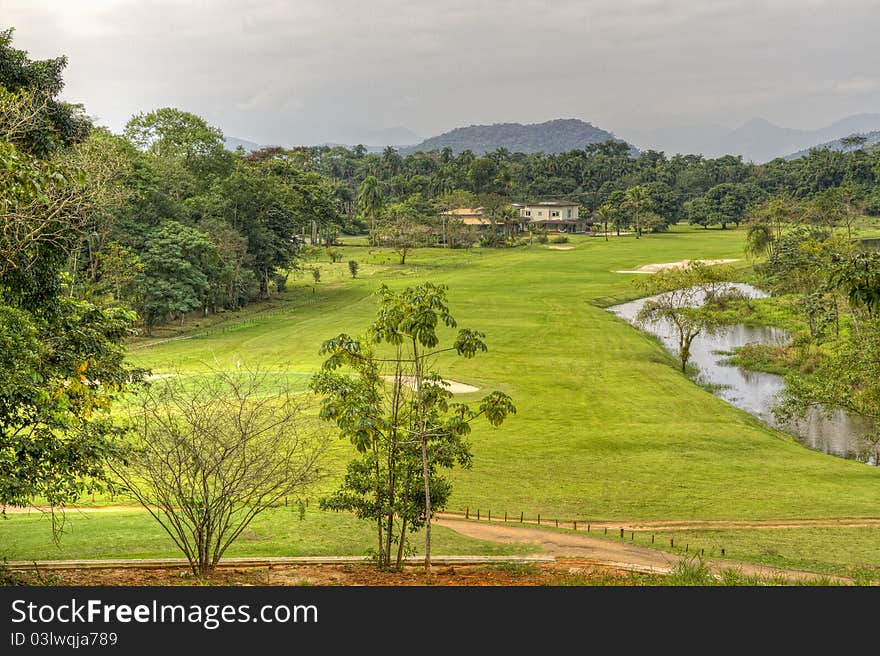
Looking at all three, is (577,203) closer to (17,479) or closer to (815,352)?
(815,352)

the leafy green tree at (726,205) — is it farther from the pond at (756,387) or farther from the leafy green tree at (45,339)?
the leafy green tree at (45,339)

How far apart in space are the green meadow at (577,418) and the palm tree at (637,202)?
61558mm

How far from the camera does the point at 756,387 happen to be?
44.1m

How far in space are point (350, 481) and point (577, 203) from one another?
157 metres

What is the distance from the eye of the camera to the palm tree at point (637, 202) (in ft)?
454

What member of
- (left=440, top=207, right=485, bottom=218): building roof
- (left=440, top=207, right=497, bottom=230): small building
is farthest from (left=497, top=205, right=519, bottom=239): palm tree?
(left=440, top=207, right=485, bottom=218): building roof

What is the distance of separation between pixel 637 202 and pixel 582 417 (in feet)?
373

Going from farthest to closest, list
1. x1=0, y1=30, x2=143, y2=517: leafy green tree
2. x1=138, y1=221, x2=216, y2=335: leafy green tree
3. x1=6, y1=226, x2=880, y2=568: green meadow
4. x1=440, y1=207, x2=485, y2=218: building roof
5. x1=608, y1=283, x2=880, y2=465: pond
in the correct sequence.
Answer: x1=440, y1=207, x2=485, y2=218: building roof < x1=138, y1=221, x2=216, y2=335: leafy green tree < x1=608, y1=283, x2=880, y2=465: pond < x1=6, y1=226, x2=880, y2=568: green meadow < x1=0, y1=30, x2=143, y2=517: leafy green tree

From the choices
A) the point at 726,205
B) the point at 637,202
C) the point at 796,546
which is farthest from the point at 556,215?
the point at 796,546

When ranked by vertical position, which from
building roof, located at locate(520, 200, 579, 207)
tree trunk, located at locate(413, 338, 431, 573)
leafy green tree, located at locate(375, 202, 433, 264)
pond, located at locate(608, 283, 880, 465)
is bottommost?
pond, located at locate(608, 283, 880, 465)

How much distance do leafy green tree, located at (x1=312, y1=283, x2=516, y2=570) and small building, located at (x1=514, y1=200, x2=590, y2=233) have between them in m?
142

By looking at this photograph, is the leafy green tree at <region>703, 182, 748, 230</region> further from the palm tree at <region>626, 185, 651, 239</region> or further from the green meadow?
the green meadow

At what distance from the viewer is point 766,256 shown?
94.7 metres

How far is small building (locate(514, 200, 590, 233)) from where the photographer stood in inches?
6107
